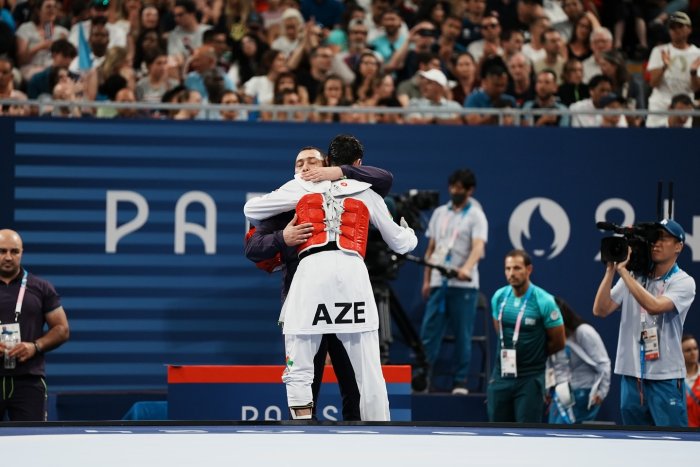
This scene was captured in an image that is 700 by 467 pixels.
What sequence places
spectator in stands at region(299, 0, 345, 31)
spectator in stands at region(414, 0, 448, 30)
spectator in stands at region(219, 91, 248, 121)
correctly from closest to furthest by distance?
spectator in stands at region(219, 91, 248, 121) → spectator in stands at region(414, 0, 448, 30) → spectator in stands at region(299, 0, 345, 31)

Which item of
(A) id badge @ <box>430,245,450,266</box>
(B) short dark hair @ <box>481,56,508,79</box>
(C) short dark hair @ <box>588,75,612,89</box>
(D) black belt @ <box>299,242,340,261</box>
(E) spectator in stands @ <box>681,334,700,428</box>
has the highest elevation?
(B) short dark hair @ <box>481,56,508,79</box>

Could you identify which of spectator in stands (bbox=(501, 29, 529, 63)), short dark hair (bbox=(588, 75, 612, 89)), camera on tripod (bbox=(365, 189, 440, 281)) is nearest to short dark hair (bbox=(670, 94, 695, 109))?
short dark hair (bbox=(588, 75, 612, 89))

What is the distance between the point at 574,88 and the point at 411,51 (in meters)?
1.72

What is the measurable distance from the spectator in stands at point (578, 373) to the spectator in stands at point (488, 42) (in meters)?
3.79

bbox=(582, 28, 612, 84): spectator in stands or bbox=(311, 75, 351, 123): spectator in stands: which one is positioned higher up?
bbox=(582, 28, 612, 84): spectator in stands

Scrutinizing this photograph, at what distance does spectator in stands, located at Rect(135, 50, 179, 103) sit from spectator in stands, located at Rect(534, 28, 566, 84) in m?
3.72

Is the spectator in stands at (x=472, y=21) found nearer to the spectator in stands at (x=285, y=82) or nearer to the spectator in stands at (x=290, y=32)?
the spectator in stands at (x=290, y=32)

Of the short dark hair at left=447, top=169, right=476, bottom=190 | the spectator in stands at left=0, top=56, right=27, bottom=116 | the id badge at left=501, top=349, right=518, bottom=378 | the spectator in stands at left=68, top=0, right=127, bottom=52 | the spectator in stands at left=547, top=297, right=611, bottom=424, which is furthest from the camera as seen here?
the spectator in stands at left=68, top=0, right=127, bottom=52

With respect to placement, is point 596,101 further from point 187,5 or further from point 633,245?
point 187,5

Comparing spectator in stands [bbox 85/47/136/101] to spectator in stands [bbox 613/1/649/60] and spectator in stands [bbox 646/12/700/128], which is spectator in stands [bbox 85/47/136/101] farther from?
spectator in stands [bbox 613/1/649/60]

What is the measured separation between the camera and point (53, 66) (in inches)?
428

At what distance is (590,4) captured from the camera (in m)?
13.0

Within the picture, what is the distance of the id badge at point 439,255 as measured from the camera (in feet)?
34.0

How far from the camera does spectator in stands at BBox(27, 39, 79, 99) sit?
10.9 m
